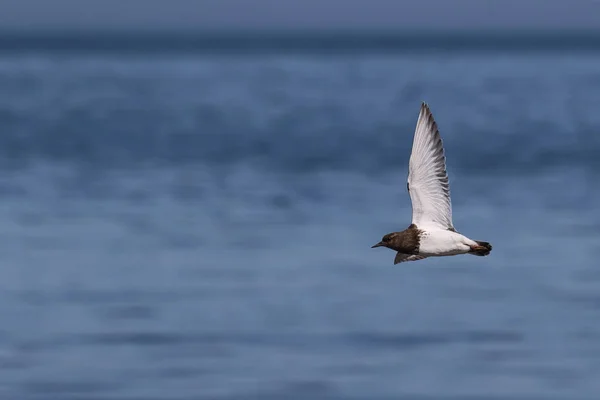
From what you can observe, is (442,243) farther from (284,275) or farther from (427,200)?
(284,275)

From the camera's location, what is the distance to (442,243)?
13992 millimetres

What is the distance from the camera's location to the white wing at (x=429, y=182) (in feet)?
46.8

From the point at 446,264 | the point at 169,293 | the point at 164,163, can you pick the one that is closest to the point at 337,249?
the point at 446,264

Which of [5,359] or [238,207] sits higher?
[238,207]

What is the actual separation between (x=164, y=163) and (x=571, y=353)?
2383 cm

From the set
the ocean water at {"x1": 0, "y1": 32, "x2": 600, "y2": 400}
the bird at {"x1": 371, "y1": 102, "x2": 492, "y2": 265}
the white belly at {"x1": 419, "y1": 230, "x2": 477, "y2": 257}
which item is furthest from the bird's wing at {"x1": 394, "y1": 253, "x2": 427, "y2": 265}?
the ocean water at {"x1": 0, "y1": 32, "x2": 600, "y2": 400}

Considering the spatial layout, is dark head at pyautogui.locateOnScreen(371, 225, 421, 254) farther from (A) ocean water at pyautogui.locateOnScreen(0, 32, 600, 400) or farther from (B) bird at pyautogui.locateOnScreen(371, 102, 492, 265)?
(A) ocean water at pyautogui.locateOnScreen(0, 32, 600, 400)

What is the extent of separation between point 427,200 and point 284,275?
8.72m

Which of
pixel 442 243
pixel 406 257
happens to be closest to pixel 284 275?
pixel 406 257

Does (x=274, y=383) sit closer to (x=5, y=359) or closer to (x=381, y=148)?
(x=5, y=359)

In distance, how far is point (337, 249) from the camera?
24969 millimetres

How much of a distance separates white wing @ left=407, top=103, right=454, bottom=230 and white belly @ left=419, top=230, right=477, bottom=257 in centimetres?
16

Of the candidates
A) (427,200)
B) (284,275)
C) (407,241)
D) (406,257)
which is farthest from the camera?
(284,275)

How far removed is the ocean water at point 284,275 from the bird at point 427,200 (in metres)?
3.66
